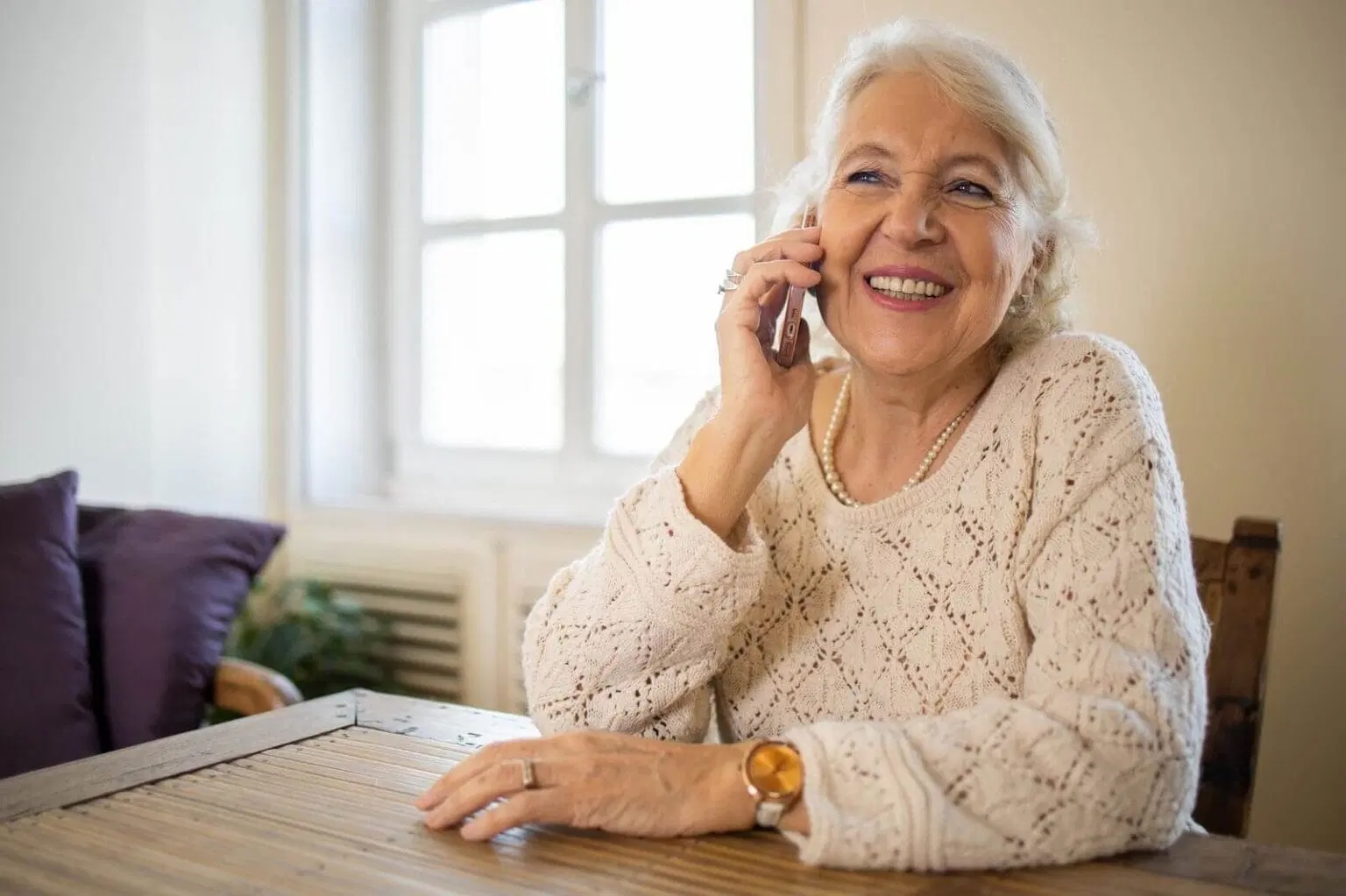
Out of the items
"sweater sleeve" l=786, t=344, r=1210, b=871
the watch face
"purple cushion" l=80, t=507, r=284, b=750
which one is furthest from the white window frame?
the watch face

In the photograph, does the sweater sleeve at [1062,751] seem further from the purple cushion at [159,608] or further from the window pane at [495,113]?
the window pane at [495,113]

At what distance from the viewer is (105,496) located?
277cm

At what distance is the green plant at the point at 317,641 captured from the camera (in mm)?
2746

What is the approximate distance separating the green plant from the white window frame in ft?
1.09

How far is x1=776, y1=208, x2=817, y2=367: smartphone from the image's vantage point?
4.68ft

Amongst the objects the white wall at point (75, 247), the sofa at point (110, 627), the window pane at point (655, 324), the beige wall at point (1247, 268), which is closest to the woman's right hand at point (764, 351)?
the beige wall at point (1247, 268)

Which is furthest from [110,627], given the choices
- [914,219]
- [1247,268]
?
[1247,268]

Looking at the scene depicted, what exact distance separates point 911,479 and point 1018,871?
575mm

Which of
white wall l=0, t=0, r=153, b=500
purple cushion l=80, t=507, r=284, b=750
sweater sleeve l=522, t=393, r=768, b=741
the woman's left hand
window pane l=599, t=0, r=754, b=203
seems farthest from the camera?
window pane l=599, t=0, r=754, b=203

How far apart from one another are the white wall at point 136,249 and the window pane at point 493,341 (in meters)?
0.46

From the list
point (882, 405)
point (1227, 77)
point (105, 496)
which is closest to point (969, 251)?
point (882, 405)

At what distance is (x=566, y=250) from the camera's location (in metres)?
2.94

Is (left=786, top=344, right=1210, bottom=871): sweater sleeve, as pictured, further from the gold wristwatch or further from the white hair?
the white hair

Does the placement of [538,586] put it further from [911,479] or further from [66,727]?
[911,479]
